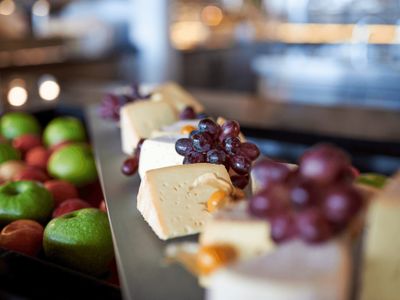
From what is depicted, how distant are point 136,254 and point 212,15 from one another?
804cm

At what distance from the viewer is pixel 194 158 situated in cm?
83

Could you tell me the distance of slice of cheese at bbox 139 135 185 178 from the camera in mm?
897

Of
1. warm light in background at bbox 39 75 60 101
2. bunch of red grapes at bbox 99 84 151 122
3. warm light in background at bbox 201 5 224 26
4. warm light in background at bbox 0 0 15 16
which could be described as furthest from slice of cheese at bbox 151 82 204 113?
warm light in background at bbox 201 5 224 26

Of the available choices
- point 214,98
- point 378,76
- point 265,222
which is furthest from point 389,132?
point 378,76

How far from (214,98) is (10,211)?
150 cm

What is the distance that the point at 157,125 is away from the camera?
1214 millimetres

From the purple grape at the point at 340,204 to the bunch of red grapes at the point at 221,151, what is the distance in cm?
35

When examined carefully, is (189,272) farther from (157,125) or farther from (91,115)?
(91,115)

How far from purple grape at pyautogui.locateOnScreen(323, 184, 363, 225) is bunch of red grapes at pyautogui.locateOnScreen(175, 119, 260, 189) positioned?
1.16 feet

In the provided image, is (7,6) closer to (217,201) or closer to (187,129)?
(187,129)

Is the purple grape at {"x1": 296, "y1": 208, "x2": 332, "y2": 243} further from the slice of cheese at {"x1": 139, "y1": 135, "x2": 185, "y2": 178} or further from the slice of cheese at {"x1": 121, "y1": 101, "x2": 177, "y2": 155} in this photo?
the slice of cheese at {"x1": 121, "y1": 101, "x2": 177, "y2": 155}

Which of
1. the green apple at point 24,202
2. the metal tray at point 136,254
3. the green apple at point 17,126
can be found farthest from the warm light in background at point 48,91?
the metal tray at point 136,254

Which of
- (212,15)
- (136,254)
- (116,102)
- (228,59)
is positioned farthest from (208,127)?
(212,15)

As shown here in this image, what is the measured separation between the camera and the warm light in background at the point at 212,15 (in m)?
8.12
